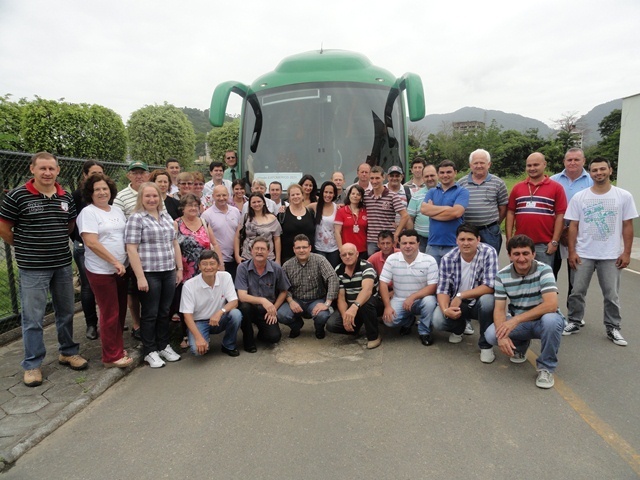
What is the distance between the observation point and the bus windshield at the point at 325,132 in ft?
21.3

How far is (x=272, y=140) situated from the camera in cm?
674

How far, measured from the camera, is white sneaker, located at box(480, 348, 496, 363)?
401cm

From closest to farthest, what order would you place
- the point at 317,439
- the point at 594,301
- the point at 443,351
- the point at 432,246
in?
the point at 317,439, the point at 443,351, the point at 432,246, the point at 594,301

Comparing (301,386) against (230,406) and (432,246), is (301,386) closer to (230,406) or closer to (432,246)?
(230,406)

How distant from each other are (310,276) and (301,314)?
1.49 ft

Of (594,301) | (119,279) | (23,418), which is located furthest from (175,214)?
(594,301)

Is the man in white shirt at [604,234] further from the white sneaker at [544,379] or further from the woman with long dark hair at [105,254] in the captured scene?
the woman with long dark hair at [105,254]

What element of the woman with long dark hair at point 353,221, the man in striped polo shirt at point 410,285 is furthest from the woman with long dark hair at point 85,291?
the man in striped polo shirt at point 410,285

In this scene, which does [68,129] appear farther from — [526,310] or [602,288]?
[602,288]

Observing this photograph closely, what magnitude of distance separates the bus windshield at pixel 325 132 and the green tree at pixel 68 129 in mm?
10971

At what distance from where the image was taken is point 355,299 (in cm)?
478

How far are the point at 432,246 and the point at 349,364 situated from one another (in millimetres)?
1812

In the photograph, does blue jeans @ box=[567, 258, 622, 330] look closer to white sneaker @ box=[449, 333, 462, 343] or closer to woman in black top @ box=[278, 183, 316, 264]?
white sneaker @ box=[449, 333, 462, 343]

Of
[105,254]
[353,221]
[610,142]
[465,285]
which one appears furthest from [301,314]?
[610,142]
